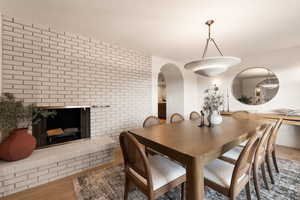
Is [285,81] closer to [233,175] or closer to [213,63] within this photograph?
[213,63]

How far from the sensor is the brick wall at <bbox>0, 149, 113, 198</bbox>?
163 cm

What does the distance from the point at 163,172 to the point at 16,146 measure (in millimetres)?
1783

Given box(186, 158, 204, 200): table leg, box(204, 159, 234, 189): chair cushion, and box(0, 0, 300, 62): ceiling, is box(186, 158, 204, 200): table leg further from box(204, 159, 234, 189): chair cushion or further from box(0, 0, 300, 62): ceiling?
box(0, 0, 300, 62): ceiling

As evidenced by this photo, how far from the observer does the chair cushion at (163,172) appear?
1.19m

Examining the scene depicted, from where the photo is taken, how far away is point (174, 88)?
4805 mm

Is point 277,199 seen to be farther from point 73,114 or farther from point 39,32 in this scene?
point 39,32

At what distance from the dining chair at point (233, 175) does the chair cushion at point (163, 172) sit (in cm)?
27

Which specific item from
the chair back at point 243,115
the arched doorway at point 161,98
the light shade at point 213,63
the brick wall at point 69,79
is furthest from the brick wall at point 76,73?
the arched doorway at point 161,98

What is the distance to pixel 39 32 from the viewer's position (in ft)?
6.64

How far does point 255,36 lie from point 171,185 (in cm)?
292

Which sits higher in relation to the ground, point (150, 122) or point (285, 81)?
point (285, 81)

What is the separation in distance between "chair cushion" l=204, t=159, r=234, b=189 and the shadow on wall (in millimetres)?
3151

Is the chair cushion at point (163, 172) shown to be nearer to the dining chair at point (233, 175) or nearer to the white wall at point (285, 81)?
the dining chair at point (233, 175)

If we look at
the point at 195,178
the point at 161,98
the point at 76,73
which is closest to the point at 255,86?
the point at 195,178
